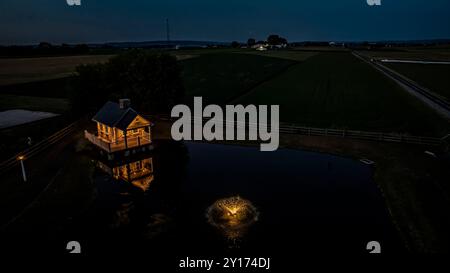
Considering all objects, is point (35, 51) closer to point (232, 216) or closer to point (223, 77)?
point (223, 77)

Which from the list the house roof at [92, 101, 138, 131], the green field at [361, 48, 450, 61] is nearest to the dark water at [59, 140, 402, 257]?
the house roof at [92, 101, 138, 131]

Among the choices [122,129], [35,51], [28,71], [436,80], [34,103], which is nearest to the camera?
[122,129]

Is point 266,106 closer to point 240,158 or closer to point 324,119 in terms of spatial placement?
point 324,119

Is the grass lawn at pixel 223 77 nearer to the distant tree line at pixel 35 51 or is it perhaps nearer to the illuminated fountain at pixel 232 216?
the illuminated fountain at pixel 232 216

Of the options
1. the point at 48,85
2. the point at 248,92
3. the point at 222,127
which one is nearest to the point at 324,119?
the point at 222,127

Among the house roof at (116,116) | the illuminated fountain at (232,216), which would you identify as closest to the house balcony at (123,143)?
the house roof at (116,116)

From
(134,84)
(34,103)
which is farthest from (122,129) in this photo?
(34,103)
